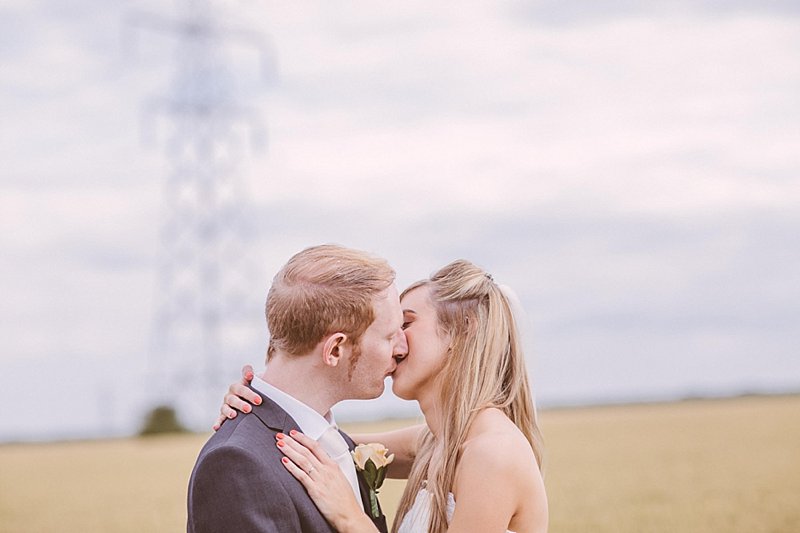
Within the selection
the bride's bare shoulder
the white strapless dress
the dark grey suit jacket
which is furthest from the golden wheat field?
the dark grey suit jacket

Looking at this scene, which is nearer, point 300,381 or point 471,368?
point 300,381

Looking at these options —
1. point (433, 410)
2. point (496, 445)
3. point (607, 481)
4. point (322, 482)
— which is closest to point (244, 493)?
point (322, 482)

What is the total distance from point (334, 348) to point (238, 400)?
0.68 metres

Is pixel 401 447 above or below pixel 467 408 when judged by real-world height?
below

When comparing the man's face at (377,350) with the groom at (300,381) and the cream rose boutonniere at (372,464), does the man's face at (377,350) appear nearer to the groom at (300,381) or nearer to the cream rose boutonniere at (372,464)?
the groom at (300,381)

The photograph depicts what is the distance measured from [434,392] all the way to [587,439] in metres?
35.3

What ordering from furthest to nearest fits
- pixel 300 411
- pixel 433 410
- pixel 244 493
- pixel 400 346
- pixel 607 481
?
pixel 607 481
pixel 433 410
pixel 400 346
pixel 300 411
pixel 244 493

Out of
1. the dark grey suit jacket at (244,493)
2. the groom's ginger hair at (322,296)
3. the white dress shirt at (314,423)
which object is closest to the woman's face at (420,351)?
the white dress shirt at (314,423)

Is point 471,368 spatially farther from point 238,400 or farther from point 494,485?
point 238,400

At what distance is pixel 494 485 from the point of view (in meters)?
6.23

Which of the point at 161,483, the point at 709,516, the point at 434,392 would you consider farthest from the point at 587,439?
the point at 434,392

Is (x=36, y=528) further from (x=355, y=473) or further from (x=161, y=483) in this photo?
(x=355, y=473)

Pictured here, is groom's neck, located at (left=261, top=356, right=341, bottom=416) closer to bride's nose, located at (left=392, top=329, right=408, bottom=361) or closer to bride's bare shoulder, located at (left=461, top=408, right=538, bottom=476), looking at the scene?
bride's nose, located at (left=392, top=329, right=408, bottom=361)

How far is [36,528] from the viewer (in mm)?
22703
